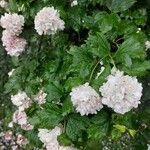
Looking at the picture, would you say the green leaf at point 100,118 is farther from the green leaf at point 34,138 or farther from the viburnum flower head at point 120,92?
the green leaf at point 34,138

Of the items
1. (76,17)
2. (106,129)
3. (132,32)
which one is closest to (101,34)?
(132,32)

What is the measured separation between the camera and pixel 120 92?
1558mm

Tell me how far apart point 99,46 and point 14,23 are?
71 cm

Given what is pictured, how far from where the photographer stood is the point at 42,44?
7.91 feet

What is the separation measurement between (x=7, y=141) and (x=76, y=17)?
265cm

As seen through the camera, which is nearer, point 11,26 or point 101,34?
point 101,34

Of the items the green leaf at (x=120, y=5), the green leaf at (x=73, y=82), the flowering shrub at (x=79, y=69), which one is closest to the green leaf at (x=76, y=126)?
the flowering shrub at (x=79, y=69)

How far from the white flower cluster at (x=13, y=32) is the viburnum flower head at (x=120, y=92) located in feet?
2.76

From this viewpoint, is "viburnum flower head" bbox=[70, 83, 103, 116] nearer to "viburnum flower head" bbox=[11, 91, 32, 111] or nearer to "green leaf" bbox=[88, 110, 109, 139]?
"green leaf" bbox=[88, 110, 109, 139]

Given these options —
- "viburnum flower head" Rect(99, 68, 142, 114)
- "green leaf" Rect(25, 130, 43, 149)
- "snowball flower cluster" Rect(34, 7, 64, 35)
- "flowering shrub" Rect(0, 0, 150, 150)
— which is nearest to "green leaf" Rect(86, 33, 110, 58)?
"flowering shrub" Rect(0, 0, 150, 150)

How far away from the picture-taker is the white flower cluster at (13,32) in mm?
2297

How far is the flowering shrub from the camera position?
1.61 meters

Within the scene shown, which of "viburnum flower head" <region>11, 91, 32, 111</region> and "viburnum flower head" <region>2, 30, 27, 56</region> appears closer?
"viburnum flower head" <region>2, 30, 27, 56</region>

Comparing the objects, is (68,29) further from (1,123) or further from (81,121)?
(1,123)
